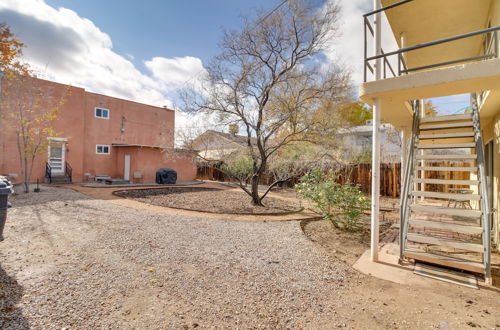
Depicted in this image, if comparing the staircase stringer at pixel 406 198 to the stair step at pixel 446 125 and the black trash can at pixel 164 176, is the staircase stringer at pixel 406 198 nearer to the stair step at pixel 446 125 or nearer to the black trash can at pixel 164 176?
the stair step at pixel 446 125

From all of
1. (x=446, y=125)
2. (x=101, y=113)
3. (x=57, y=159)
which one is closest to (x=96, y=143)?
(x=101, y=113)

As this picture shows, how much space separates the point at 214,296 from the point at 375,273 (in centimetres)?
245

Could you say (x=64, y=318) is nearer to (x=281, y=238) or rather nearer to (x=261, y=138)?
(x=281, y=238)

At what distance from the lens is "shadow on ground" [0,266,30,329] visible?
238 centimetres

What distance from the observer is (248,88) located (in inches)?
368

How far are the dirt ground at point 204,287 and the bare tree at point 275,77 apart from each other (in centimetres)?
481

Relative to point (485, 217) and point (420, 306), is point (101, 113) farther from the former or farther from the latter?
point (485, 217)

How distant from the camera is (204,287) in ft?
10.6

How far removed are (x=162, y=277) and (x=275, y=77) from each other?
304 inches

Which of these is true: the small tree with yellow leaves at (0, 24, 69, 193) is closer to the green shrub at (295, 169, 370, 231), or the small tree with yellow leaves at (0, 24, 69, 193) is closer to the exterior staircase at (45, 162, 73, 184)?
the exterior staircase at (45, 162, 73, 184)

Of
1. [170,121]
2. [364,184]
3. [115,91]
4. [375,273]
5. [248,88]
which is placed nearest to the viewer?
[375,273]

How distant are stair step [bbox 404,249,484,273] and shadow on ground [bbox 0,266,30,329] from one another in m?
4.99

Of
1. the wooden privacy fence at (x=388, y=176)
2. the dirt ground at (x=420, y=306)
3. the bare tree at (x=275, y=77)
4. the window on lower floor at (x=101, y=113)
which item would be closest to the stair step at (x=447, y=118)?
the bare tree at (x=275, y=77)

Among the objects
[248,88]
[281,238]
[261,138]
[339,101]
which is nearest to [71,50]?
[248,88]
